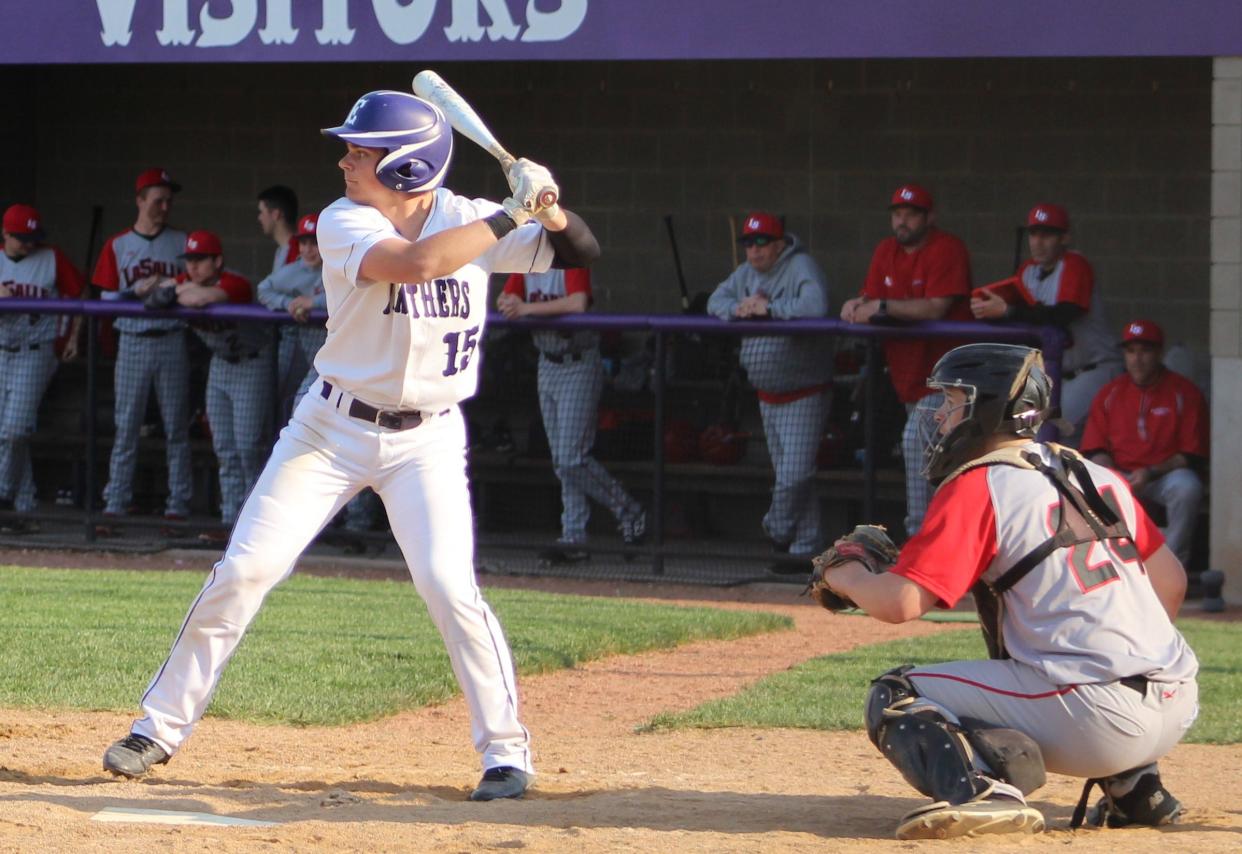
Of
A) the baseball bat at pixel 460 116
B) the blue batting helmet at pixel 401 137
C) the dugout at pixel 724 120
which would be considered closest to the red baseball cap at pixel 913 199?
the dugout at pixel 724 120

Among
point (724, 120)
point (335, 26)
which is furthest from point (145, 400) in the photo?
point (724, 120)

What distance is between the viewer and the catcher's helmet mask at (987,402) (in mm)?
4004

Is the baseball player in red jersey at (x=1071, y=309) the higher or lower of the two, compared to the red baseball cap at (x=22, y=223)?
lower

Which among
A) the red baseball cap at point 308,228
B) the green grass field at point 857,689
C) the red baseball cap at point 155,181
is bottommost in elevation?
the green grass field at point 857,689

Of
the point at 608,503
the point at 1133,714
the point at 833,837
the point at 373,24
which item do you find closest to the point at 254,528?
the point at 833,837

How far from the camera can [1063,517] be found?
3.92 meters

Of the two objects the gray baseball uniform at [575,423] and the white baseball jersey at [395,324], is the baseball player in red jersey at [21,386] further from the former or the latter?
the white baseball jersey at [395,324]

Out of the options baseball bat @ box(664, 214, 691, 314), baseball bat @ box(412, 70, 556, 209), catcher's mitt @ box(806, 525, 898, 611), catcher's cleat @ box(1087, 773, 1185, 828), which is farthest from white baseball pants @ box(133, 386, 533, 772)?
baseball bat @ box(664, 214, 691, 314)

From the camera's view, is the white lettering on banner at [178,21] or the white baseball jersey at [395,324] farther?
the white lettering on banner at [178,21]

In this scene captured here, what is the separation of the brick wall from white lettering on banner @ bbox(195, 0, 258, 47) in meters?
2.49

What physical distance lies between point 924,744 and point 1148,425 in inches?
214

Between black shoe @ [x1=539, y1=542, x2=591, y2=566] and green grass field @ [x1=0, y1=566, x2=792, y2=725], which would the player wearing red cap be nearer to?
green grass field @ [x1=0, y1=566, x2=792, y2=725]

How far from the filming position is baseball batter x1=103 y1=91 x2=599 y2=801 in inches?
177

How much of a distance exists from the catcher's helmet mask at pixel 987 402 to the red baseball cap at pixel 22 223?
796cm
